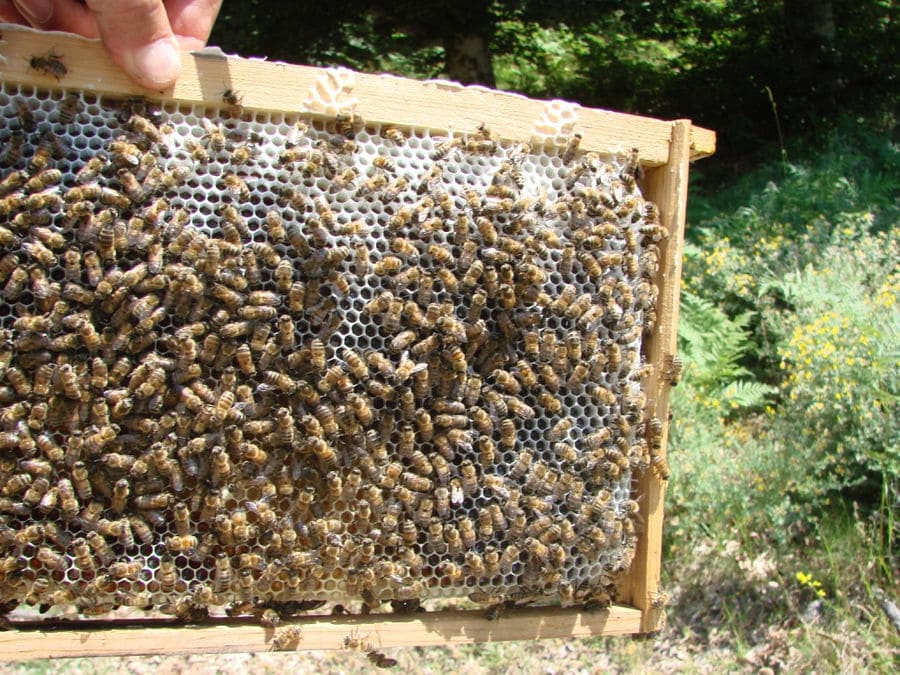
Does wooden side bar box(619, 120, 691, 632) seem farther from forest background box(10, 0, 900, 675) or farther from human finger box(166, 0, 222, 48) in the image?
forest background box(10, 0, 900, 675)

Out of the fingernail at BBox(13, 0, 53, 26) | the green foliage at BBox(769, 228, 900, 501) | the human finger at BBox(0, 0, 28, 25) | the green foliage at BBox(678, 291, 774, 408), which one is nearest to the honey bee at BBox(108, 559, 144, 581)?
the fingernail at BBox(13, 0, 53, 26)

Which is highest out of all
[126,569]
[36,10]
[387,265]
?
[36,10]

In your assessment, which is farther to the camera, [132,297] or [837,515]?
[837,515]

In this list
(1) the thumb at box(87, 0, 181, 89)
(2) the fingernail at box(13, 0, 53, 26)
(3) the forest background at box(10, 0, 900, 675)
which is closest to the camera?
(1) the thumb at box(87, 0, 181, 89)

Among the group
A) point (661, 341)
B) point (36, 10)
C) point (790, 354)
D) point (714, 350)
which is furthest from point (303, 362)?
point (714, 350)

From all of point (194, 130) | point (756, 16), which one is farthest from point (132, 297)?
point (756, 16)

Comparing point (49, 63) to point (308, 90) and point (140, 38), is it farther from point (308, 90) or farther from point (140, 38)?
point (308, 90)

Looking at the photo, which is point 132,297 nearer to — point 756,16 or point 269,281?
point 269,281
